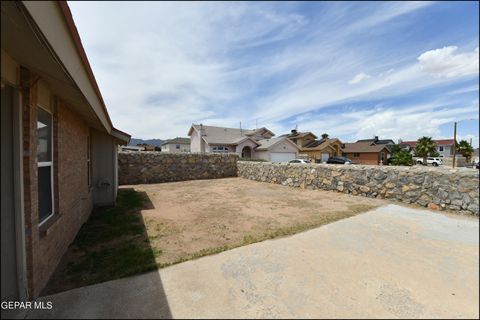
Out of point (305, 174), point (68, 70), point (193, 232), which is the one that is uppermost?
point (68, 70)

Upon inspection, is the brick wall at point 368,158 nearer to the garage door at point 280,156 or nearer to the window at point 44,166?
the garage door at point 280,156

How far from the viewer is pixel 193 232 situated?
502 cm

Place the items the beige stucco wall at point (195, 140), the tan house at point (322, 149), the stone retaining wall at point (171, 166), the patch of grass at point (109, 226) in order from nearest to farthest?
the patch of grass at point (109, 226) < the stone retaining wall at point (171, 166) < the beige stucco wall at point (195, 140) < the tan house at point (322, 149)

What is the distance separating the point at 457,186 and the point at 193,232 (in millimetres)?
6698

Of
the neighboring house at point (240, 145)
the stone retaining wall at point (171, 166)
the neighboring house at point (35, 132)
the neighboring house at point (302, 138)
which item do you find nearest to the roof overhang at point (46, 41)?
the neighboring house at point (35, 132)

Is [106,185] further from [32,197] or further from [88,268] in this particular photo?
[32,197]

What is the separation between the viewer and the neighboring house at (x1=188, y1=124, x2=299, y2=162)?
31375mm

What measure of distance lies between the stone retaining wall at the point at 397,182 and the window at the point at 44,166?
604cm

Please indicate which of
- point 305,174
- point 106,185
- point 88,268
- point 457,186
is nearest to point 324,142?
point 305,174

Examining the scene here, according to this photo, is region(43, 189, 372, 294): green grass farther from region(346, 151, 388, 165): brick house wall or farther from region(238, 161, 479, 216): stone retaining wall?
region(346, 151, 388, 165): brick house wall

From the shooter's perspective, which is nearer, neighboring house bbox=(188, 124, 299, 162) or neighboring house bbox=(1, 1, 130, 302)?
neighboring house bbox=(1, 1, 130, 302)

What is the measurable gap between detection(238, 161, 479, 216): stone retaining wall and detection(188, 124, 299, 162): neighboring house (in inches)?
709

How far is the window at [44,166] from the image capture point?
10.3ft

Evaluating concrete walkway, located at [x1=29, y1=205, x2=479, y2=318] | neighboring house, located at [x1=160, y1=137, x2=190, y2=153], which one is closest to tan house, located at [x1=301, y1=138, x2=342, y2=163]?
neighboring house, located at [x1=160, y1=137, x2=190, y2=153]
